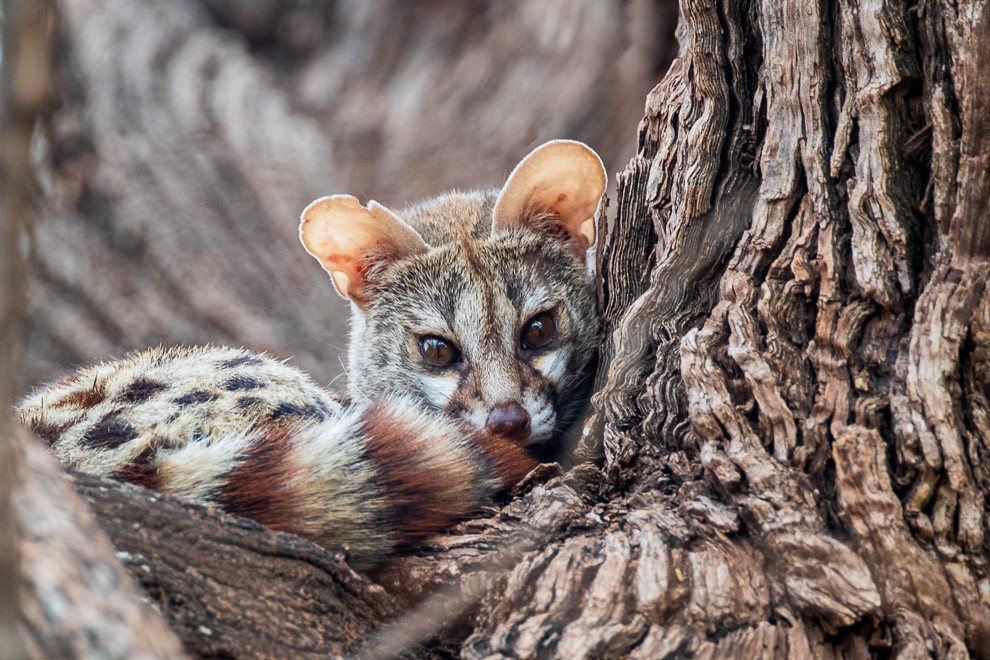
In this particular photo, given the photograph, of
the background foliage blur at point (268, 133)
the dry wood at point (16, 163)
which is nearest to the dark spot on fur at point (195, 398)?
the dry wood at point (16, 163)

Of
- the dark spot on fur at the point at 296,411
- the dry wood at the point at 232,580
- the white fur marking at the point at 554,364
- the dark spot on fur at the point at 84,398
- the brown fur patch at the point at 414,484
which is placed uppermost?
the white fur marking at the point at 554,364

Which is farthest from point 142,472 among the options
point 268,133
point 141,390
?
point 268,133

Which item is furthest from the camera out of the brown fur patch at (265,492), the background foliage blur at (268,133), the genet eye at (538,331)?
the background foliage blur at (268,133)

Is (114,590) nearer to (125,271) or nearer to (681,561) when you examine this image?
(681,561)

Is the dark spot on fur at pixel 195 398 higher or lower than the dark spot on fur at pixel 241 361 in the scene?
lower

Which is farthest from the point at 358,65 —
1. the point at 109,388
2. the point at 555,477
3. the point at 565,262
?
the point at 555,477

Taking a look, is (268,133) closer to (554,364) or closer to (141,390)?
(554,364)

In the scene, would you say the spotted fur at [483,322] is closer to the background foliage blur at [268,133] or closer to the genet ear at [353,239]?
the genet ear at [353,239]
